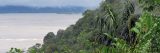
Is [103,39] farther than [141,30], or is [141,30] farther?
[103,39]

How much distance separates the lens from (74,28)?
99.3 metres

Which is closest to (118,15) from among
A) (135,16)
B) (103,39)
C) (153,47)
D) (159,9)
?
(103,39)

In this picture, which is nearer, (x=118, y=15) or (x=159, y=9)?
(x=159, y=9)

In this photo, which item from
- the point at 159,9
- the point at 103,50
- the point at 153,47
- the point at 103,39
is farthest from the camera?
the point at 103,39

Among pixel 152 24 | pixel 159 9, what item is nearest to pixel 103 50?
pixel 152 24

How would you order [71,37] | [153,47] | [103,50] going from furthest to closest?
[71,37], [153,47], [103,50]

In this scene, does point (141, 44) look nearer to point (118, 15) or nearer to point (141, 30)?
point (141, 30)

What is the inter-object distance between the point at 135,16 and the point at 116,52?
31.4 metres

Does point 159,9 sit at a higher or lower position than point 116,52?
higher

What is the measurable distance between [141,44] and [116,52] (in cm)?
84

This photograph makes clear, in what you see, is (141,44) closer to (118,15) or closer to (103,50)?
(103,50)

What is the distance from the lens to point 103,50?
18.7 metres

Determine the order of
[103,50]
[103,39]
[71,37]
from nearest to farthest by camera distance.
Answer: [103,50], [103,39], [71,37]

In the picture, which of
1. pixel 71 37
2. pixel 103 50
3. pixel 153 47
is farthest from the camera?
pixel 71 37
